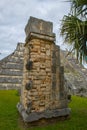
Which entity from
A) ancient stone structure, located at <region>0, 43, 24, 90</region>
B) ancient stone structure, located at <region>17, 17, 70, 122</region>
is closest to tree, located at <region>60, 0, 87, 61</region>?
ancient stone structure, located at <region>17, 17, 70, 122</region>

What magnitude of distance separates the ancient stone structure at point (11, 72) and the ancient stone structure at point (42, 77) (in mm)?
9257

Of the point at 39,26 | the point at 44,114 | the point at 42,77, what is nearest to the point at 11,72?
the point at 39,26

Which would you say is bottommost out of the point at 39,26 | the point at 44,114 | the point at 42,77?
the point at 44,114

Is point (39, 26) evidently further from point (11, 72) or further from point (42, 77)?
point (11, 72)

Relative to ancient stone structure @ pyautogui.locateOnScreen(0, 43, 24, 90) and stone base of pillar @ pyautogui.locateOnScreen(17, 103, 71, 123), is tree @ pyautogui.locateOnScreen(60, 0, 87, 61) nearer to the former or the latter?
stone base of pillar @ pyautogui.locateOnScreen(17, 103, 71, 123)

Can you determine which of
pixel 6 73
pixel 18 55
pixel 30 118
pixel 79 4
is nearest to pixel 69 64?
pixel 18 55

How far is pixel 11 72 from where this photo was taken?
17672mm

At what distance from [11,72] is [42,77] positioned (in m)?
10.4

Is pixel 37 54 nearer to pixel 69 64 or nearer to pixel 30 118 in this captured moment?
pixel 30 118

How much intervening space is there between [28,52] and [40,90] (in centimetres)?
140

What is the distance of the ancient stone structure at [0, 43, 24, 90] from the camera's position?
55.5 ft

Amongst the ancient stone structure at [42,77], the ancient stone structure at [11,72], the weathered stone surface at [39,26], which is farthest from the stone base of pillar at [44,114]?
the ancient stone structure at [11,72]

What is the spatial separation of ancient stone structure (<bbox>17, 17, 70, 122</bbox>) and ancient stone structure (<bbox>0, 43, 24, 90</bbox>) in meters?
9.26

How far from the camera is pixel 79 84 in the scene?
58.2 feet
